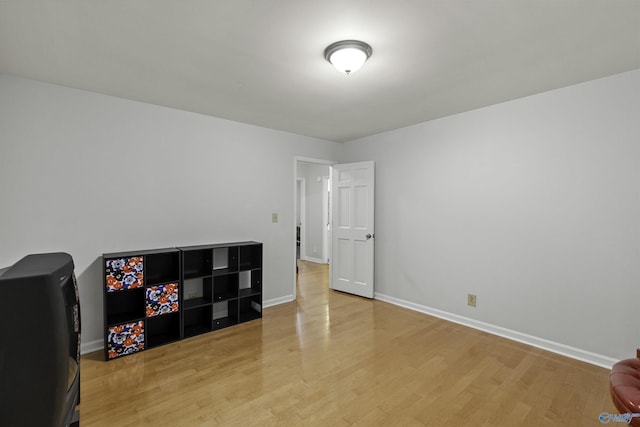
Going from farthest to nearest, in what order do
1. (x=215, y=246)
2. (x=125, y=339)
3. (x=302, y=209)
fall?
(x=302, y=209)
(x=215, y=246)
(x=125, y=339)

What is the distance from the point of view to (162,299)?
304cm

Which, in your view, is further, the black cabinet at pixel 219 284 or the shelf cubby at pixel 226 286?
the shelf cubby at pixel 226 286

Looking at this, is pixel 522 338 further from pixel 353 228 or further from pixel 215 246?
pixel 215 246

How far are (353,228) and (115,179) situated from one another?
125 inches

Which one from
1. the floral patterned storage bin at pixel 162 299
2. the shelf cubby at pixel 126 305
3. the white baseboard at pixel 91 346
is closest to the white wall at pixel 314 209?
the floral patterned storage bin at pixel 162 299

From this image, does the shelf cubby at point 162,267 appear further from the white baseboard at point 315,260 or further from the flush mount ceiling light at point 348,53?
the white baseboard at point 315,260

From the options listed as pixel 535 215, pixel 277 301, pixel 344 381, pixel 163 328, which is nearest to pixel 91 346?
pixel 163 328

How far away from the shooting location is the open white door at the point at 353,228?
4.54 metres

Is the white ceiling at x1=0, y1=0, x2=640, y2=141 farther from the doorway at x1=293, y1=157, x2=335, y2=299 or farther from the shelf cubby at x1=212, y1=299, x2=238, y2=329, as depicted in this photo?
the doorway at x1=293, y1=157, x2=335, y2=299

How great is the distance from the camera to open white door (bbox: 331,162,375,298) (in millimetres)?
4543

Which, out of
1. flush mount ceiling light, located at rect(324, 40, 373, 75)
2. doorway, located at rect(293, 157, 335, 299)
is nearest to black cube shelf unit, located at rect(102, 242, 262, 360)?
flush mount ceiling light, located at rect(324, 40, 373, 75)

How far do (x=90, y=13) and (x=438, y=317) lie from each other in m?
4.28

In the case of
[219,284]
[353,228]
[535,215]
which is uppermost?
[535,215]

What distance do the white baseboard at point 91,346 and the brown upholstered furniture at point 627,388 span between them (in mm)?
3921
